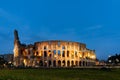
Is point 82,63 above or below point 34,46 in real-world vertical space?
below

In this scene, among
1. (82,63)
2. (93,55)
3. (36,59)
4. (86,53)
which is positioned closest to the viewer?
(36,59)

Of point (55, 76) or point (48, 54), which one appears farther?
point (48, 54)

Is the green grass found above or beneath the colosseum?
beneath

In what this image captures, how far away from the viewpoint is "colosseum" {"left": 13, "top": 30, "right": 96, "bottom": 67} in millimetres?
152250

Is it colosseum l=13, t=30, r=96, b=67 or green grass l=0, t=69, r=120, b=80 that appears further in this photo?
colosseum l=13, t=30, r=96, b=67

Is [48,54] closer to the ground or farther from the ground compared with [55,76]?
farther from the ground

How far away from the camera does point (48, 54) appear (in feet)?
507

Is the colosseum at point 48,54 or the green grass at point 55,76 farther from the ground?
the colosseum at point 48,54

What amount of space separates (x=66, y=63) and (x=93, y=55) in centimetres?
4079

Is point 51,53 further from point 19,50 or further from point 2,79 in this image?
point 2,79

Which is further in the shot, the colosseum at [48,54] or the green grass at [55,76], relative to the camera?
the colosseum at [48,54]

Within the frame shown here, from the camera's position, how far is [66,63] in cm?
15438

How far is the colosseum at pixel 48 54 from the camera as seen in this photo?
5994 inches

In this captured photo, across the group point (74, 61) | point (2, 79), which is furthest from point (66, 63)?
point (2, 79)
